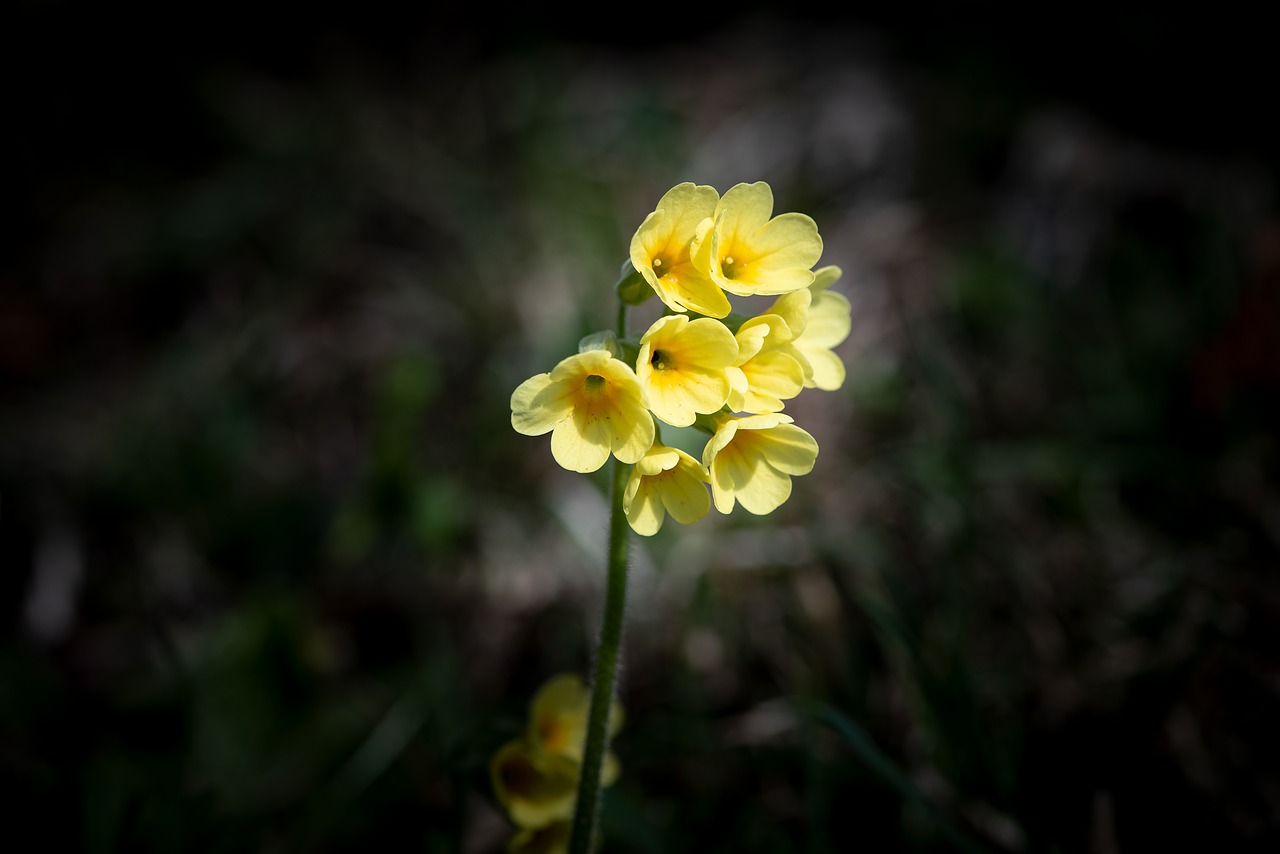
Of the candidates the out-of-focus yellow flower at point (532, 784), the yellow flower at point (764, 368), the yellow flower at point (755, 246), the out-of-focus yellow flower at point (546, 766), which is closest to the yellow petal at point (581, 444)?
the yellow flower at point (764, 368)

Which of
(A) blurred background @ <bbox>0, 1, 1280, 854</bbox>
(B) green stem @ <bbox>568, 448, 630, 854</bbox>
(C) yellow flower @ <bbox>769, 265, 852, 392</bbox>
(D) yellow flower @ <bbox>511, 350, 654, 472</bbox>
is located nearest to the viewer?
(D) yellow flower @ <bbox>511, 350, 654, 472</bbox>

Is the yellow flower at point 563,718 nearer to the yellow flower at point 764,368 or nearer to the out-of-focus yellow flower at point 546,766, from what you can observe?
the out-of-focus yellow flower at point 546,766

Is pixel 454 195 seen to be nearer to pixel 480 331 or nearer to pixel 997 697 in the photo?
pixel 480 331

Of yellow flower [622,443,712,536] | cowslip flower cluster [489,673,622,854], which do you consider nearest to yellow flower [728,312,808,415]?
yellow flower [622,443,712,536]

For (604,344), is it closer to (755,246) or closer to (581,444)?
(581,444)

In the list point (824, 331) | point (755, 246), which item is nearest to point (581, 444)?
point (755, 246)

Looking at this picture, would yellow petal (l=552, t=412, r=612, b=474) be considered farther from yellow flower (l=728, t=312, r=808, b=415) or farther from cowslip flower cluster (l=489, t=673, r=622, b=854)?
cowslip flower cluster (l=489, t=673, r=622, b=854)
